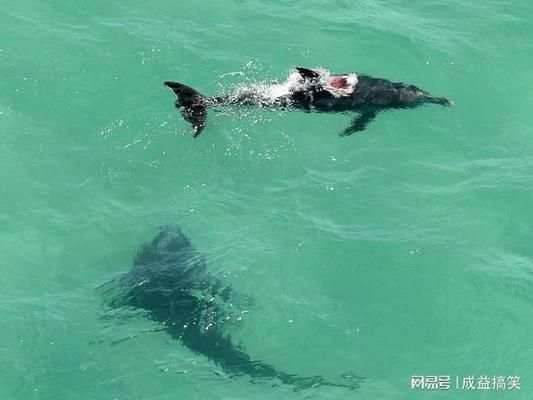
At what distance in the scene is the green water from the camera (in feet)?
75.7

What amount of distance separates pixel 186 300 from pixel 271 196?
5.12 meters

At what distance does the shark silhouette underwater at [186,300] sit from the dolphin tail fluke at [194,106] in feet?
13.5

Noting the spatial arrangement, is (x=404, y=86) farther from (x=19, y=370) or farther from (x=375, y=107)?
(x=19, y=370)

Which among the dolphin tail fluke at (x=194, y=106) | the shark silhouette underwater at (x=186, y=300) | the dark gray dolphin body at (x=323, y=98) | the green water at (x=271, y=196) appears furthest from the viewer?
the dark gray dolphin body at (x=323, y=98)

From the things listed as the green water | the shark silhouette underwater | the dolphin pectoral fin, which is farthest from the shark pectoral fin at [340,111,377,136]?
the shark silhouette underwater

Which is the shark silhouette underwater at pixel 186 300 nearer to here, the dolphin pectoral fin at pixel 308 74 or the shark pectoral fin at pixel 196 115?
the shark pectoral fin at pixel 196 115

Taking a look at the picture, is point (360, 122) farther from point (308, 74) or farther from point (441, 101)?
point (441, 101)

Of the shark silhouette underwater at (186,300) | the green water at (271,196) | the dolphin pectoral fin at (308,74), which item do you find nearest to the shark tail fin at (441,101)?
the green water at (271,196)

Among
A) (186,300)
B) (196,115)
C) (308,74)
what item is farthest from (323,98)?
(186,300)

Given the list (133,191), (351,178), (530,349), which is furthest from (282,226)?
(530,349)

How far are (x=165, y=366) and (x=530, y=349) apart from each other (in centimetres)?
1110

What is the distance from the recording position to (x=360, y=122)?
95.5 feet

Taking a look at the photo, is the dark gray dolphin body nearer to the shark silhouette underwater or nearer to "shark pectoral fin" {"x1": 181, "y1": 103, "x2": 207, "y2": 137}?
"shark pectoral fin" {"x1": 181, "y1": 103, "x2": 207, "y2": 137}

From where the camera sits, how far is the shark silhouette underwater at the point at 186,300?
22688 mm
